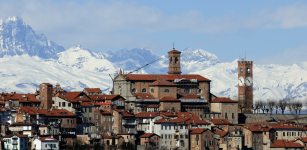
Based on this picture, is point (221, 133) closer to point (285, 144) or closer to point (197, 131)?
point (197, 131)

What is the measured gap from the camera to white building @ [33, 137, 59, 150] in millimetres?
104375

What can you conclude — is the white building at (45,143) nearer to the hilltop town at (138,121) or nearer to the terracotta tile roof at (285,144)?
the hilltop town at (138,121)

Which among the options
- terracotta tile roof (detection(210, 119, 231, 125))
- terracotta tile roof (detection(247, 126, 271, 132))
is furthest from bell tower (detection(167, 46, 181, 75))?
terracotta tile roof (detection(247, 126, 271, 132))

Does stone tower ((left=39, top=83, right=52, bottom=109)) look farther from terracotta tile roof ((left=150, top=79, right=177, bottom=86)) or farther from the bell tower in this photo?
the bell tower

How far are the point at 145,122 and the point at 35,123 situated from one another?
836 inches

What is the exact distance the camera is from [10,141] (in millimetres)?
104000

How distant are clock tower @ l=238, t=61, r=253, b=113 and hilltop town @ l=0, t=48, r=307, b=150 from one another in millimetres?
29471

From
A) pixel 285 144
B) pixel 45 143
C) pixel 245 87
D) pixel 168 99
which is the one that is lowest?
pixel 285 144

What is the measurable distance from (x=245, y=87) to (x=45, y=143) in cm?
9168

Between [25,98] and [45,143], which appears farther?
[25,98]

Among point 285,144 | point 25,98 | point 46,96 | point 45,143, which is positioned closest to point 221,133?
point 285,144

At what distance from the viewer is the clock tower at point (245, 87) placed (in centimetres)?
18200

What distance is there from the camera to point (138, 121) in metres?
126

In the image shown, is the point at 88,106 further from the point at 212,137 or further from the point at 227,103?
the point at 227,103
